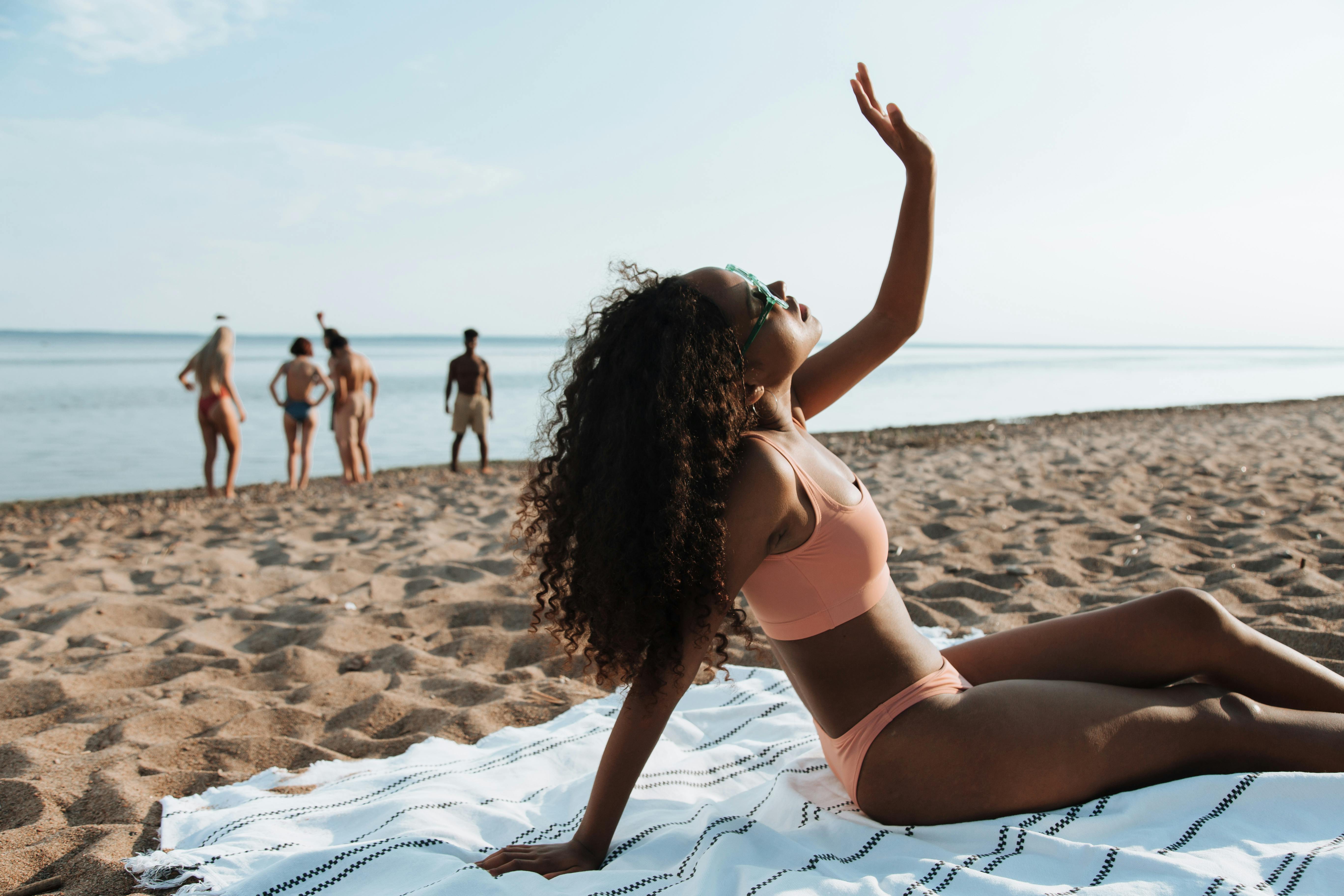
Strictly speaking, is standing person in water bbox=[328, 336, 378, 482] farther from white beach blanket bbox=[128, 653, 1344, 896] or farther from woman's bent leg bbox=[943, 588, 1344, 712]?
woman's bent leg bbox=[943, 588, 1344, 712]

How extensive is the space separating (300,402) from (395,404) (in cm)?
1237

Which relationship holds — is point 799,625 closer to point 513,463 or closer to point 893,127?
point 893,127

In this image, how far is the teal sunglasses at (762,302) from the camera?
1730 mm

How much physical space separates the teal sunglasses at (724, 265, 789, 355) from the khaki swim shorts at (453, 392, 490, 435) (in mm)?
9011

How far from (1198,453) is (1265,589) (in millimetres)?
5080

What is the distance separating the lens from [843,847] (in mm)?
1742

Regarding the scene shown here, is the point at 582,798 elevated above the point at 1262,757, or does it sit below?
below

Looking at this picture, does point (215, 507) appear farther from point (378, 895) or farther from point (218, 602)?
point (378, 895)

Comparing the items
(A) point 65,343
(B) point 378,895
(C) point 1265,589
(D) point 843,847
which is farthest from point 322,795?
(A) point 65,343

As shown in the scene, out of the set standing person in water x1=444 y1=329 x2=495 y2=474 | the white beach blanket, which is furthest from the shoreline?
the white beach blanket

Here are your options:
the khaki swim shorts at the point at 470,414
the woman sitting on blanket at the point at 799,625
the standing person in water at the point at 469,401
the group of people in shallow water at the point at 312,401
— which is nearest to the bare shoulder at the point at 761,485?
the woman sitting on blanket at the point at 799,625

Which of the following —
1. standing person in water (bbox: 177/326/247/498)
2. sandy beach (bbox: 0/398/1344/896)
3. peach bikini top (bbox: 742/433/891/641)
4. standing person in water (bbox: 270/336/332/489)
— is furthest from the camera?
standing person in water (bbox: 270/336/332/489)

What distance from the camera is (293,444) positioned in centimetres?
952

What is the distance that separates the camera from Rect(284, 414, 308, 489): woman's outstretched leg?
30.9ft
